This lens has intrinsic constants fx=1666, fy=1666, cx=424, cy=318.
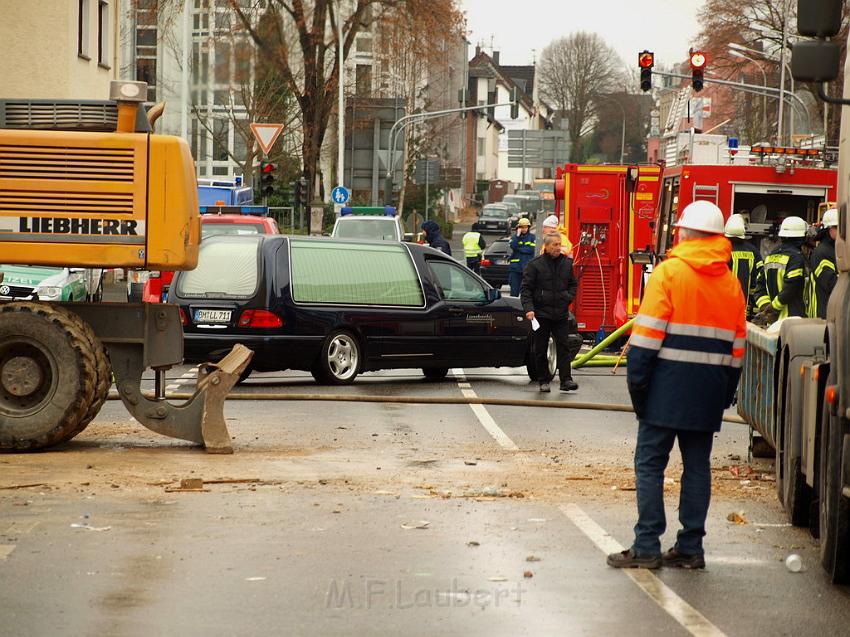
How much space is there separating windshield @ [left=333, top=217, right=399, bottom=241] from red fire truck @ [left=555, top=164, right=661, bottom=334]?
1032cm

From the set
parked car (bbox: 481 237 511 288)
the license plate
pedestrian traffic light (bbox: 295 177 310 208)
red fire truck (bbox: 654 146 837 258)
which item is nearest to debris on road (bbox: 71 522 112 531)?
the license plate

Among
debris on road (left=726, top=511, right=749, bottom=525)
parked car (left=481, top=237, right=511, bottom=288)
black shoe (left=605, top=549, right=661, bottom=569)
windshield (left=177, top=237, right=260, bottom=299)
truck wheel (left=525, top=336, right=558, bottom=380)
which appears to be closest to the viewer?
black shoe (left=605, top=549, right=661, bottom=569)

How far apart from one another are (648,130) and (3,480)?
146 meters

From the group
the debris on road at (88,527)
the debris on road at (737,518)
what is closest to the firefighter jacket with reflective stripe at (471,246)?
the debris on road at (737,518)

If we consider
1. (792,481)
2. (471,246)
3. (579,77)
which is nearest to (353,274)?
(792,481)

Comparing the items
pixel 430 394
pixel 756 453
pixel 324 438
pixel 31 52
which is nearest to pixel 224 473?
pixel 324 438

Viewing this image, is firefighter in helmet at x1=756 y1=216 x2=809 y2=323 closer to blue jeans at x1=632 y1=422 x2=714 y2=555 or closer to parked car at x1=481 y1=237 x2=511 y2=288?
blue jeans at x1=632 y1=422 x2=714 y2=555

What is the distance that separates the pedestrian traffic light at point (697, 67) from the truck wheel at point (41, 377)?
78.0 feet

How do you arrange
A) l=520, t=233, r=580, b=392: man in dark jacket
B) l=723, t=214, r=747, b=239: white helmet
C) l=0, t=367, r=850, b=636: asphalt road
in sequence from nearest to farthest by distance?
l=0, t=367, r=850, b=636: asphalt road, l=723, t=214, r=747, b=239: white helmet, l=520, t=233, r=580, b=392: man in dark jacket

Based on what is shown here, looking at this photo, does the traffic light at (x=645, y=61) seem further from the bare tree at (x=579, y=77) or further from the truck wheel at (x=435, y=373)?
the bare tree at (x=579, y=77)

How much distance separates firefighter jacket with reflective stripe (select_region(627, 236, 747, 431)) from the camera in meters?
7.89

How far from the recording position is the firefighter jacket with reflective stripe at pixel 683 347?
789 cm

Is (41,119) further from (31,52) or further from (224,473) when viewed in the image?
(31,52)

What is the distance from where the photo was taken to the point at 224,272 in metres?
18.3
